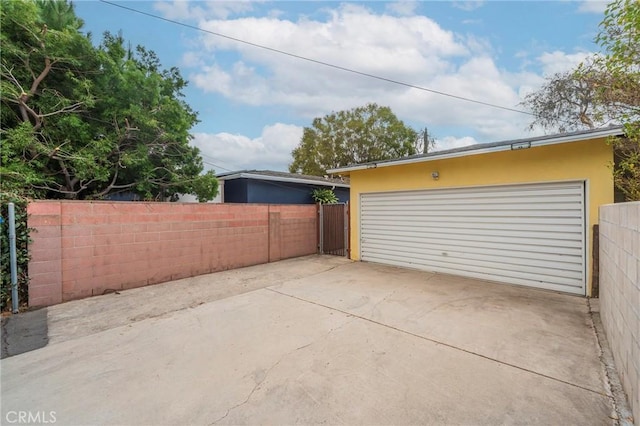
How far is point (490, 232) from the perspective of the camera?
595cm

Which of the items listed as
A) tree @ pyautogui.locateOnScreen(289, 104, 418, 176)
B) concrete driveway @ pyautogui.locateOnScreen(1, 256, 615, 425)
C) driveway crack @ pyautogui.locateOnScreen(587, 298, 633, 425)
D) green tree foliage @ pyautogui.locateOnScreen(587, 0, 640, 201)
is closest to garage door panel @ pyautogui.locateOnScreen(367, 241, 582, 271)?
concrete driveway @ pyautogui.locateOnScreen(1, 256, 615, 425)

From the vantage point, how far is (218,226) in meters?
7.03

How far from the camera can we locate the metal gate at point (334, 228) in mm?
8953

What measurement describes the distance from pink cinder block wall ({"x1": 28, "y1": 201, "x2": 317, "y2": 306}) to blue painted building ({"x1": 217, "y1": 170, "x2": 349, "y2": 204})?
9.08 ft

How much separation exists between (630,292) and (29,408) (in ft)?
15.0

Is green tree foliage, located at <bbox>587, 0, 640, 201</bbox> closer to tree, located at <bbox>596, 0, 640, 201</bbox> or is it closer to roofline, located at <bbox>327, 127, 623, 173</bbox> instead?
tree, located at <bbox>596, 0, 640, 201</bbox>

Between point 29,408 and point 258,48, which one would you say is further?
point 258,48

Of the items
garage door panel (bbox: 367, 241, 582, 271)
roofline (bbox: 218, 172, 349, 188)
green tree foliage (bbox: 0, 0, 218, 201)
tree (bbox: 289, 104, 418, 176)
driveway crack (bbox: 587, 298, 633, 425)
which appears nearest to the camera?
driveway crack (bbox: 587, 298, 633, 425)

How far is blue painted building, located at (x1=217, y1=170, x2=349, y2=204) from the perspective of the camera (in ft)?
35.1

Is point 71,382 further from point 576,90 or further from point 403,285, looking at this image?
point 576,90

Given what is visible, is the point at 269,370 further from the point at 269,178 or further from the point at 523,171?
the point at 269,178

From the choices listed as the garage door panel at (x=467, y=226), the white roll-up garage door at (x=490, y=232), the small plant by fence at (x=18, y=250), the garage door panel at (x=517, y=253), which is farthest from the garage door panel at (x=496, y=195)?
the small plant by fence at (x=18, y=250)

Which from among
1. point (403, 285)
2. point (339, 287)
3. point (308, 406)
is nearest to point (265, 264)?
point (339, 287)

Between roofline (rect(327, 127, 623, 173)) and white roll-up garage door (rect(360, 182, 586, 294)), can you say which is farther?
white roll-up garage door (rect(360, 182, 586, 294))
